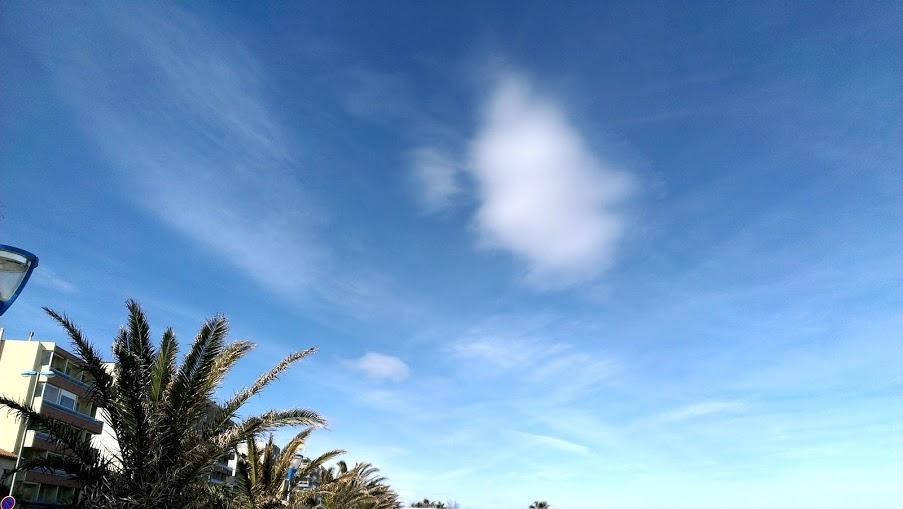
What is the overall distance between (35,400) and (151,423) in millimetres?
39269

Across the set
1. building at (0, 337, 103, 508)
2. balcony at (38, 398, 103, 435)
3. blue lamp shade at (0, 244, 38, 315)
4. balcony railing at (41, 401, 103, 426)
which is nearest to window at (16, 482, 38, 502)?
building at (0, 337, 103, 508)

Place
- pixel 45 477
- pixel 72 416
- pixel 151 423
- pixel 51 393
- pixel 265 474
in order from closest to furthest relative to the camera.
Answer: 1. pixel 151 423
2. pixel 265 474
3. pixel 45 477
4. pixel 51 393
5. pixel 72 416

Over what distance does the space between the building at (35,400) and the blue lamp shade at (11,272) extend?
4307 centimetres

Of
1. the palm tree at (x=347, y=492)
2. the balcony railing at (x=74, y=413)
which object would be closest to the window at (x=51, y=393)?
the balcony railing at (x=74, y=413)

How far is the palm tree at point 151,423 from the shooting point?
13.0 m

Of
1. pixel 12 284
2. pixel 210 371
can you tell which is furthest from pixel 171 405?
pixel 12 284

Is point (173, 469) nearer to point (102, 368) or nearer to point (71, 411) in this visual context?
point (102, 368)

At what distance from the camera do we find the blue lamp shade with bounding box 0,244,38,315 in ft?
17.8

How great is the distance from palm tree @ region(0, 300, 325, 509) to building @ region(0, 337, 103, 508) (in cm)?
3366

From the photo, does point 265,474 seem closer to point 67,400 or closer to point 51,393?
point 51,393

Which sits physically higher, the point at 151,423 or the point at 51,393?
the point at 51,393

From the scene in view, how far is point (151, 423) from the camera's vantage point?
13570mm

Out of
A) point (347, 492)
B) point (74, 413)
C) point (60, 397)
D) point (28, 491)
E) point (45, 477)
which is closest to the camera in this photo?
point (347, 492)

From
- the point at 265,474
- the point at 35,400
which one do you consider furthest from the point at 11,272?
the point at 35,400
